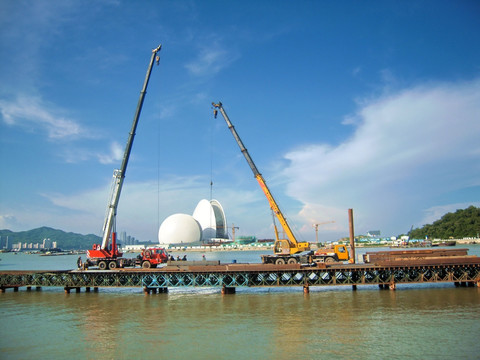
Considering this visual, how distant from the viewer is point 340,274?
3475cm

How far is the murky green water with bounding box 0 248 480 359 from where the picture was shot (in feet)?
55.1

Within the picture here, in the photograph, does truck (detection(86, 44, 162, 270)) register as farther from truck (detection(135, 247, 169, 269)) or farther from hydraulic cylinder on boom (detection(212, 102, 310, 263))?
hydraulic cylinder on boom (detection(212, 102, 310, 263))

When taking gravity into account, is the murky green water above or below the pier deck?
below

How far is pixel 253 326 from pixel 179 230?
16294cm

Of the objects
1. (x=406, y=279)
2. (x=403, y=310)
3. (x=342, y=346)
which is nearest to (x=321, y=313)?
(x=403, y=310)

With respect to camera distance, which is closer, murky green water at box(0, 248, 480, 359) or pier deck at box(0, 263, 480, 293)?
murky green water at box(0, 248, 480, 359)

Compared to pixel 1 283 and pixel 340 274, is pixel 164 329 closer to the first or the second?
pixel 340 274

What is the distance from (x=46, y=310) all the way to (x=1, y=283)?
14287 mm

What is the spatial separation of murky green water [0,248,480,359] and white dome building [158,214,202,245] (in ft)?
486

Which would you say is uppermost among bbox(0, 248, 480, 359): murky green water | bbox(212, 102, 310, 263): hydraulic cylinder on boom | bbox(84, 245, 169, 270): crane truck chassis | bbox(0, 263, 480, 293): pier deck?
bbox(212, 102, 310, 263): hydraulic cylinder on boom

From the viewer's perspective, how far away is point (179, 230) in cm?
18050

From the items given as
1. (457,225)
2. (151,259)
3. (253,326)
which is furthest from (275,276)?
(457,225)

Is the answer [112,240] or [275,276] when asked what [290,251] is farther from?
[112,240]

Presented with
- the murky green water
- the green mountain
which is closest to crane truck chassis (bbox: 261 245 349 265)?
the murky green water
